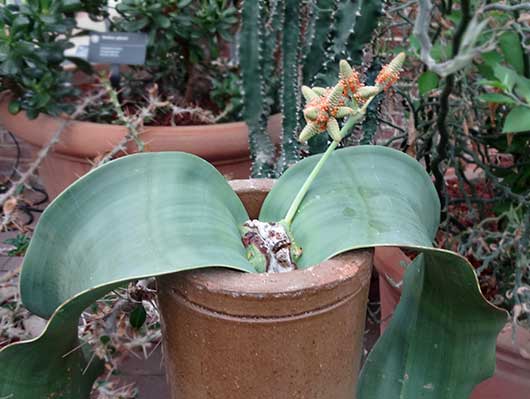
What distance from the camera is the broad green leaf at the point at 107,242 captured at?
0.57 meters

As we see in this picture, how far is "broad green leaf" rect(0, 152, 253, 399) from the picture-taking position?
57cm

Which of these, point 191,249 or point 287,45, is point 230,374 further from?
point 287,45

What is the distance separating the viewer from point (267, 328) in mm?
584

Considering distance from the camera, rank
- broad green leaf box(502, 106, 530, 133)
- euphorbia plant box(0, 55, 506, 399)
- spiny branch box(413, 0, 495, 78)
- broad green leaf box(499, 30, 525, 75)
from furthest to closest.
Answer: broad green leaf box(499, 30, 525, 75) < broad green leaf box(502, 106, 530, 133) < euphorbia plant box(0, 55, 506, 399) < spiny branch box(413, 0, 495, 78)

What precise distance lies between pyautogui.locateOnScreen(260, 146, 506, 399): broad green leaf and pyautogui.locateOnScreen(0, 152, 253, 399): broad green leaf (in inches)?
3.5

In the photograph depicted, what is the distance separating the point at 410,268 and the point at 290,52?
19.3 inches

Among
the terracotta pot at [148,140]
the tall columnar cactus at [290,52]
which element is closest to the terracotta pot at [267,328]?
the tall columnar cactus at [290,52]

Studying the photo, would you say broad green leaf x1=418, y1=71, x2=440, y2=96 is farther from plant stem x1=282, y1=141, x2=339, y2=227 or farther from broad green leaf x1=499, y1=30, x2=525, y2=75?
plant stem x1=282, y1=141, x2=339, y2=227

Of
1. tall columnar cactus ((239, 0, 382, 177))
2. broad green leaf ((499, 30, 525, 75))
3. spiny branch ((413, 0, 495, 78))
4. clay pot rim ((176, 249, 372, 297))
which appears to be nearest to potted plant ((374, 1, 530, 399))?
broad green leaf ((499, 30, 525, 75))

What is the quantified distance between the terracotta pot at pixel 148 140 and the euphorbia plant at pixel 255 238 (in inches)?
28.2

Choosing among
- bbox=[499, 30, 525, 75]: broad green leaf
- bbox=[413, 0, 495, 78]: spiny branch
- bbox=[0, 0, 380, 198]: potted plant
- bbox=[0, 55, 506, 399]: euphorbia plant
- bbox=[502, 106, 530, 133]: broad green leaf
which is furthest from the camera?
bbox=[0, 0, 380, 198]: potted plant

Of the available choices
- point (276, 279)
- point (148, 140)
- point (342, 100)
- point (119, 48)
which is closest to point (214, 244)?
point (276, 279)

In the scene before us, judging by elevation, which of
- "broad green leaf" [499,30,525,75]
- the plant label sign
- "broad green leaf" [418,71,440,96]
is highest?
"broad green leaf" [499,30,525,75]

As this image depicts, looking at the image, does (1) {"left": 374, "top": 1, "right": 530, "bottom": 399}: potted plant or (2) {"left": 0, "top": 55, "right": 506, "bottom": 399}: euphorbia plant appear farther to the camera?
(1) {"left": 374, "top": 1, "right": 530, "bottom": 399}: potted plant
